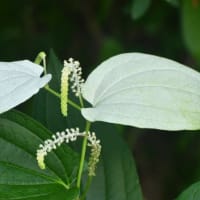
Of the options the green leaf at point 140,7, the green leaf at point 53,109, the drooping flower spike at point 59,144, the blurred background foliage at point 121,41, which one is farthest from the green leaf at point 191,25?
the drooping flower spike at point 59,144

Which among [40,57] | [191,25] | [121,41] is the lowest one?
[121,41]

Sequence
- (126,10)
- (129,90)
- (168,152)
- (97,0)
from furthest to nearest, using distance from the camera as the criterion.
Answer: (168,152), (97,0), (126,10), (129,90)

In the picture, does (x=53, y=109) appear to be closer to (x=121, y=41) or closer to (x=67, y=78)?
(x=67, y=78)

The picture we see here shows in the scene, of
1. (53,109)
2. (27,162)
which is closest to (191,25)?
(53,109)

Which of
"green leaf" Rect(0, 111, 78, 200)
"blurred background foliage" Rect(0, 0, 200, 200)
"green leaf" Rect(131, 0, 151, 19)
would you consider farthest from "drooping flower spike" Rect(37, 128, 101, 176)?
"blurred background foliage" Rect(0, 0, 200, 200)

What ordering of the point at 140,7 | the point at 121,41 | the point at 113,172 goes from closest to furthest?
the point at 113,172
the point at 140,7
the point at 121,41

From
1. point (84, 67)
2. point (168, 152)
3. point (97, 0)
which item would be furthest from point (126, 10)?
point (168, 152)

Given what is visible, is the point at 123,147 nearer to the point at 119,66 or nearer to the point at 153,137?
the point at 119,66

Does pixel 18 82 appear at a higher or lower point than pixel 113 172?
higher
